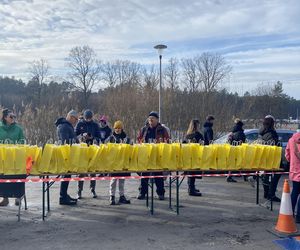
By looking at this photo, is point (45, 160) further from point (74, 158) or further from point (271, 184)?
point (271, 184)

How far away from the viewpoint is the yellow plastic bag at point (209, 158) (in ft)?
21.6

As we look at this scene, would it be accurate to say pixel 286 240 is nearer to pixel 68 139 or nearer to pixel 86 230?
pixel 86 230

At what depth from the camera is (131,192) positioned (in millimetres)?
8570

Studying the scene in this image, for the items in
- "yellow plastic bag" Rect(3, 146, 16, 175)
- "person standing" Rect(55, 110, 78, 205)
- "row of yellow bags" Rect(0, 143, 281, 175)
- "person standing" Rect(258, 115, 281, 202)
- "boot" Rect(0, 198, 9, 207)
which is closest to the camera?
"yellow plastic bag" Rect(3, 146, 16, 175)

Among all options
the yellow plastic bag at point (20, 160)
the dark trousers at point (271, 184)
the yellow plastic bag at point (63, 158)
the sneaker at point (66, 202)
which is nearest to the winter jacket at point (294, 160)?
the dark trousers at point (271, 184)

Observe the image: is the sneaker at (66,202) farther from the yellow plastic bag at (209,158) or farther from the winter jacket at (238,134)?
the winter jacket at (238,134)

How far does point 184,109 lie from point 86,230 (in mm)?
16251

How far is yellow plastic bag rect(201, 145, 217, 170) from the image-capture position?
6590mm

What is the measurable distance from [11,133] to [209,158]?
13.4 feet

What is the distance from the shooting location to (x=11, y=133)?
288 inches

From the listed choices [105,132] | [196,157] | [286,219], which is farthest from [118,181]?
[286,219]

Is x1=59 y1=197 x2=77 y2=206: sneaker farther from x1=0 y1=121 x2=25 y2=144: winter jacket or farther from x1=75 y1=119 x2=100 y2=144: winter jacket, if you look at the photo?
x1=75 y1=119 x2=100 y2=144: winter jacket

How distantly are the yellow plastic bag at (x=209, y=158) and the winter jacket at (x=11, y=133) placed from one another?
376cm

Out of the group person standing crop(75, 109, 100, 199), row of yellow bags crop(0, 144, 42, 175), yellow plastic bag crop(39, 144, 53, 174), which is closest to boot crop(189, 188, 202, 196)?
person standing crop(75, 109, 100, 199)
